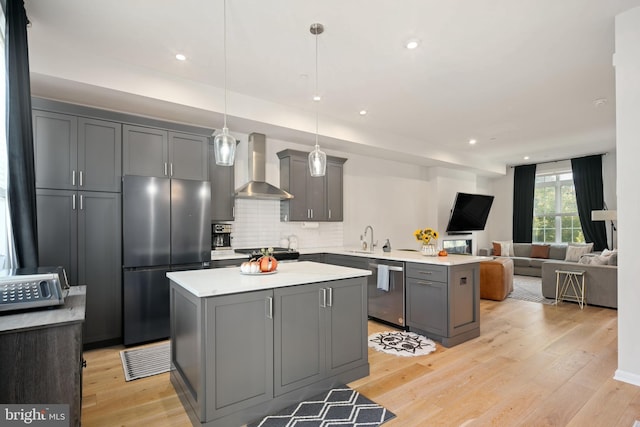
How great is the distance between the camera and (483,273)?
570 centimetres

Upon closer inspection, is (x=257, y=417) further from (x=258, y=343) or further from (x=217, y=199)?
(x=217, y=199)

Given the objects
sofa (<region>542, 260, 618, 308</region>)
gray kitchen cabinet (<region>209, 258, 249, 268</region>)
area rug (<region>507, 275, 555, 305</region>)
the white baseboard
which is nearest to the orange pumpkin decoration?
gray kitchen cabinet (<region>209, 258, 249, 268</region>)

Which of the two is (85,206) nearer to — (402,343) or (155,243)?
(155,243)

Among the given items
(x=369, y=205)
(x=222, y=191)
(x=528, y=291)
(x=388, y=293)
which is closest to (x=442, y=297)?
(x=388, y=293)

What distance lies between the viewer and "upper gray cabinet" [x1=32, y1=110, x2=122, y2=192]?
320 centimetres

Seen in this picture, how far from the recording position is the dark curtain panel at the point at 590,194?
25.0ft

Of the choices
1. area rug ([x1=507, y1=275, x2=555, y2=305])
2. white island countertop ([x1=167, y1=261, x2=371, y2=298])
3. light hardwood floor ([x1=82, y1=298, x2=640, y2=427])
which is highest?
white island countertop ([x1=167, y1=261, x2=371, y2=298])

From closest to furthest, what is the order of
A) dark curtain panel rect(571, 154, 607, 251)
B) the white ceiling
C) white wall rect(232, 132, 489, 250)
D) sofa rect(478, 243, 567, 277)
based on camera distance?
the white ceiling → white wall rect(232, 132, 489, 250) → dark curtain panel rect(571, 154, 607, 251) → sofa rect(478, 243, 567, 277)

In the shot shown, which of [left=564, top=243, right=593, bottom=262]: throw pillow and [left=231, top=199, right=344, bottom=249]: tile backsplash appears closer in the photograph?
[left=231, top=199, right=344, bottom=249]: tile backsplash

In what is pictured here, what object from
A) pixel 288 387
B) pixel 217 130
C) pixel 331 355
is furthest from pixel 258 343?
pixel 217 130

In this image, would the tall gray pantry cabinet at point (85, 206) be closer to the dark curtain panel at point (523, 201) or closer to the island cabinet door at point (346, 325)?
the island cabinet door at point (346, 325)

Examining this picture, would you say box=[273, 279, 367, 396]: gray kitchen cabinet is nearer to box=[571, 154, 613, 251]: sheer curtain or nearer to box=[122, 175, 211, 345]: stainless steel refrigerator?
box=[122, 175, 211, 345]: stainless steel refrigerator

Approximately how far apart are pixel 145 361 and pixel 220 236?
1.84m

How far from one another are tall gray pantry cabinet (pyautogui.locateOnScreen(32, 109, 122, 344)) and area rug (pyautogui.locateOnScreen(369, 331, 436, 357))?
9.17 feet
